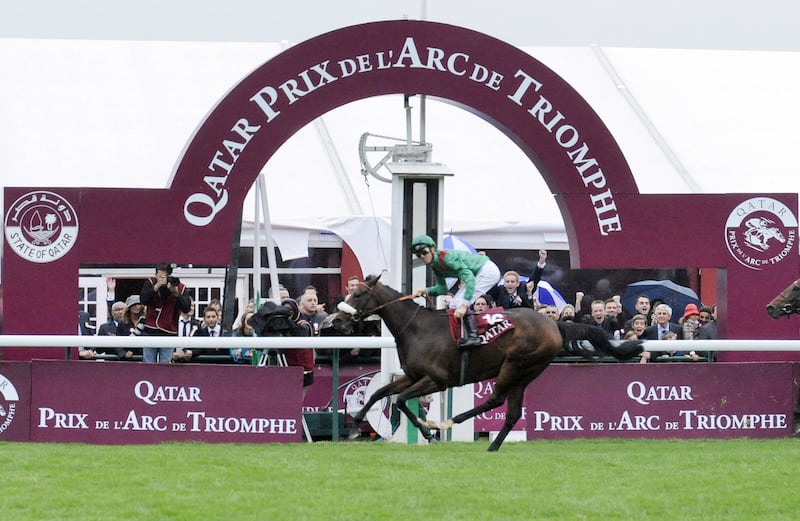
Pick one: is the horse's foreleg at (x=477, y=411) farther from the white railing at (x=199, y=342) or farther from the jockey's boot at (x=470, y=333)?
the white railing at (x=199, y=342)

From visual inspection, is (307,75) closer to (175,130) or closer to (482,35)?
(482,35)

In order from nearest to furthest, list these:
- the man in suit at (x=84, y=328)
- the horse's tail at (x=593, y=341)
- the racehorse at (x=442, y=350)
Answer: the racehorse at (x=442, y=350) < the horse's tail at (x=593, y=341) < the man in suit at (x=84, y=328)

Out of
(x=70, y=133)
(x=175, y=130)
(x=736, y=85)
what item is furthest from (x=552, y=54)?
(x=70, y=133)

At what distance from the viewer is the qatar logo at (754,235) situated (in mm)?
11984

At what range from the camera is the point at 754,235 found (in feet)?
39.4

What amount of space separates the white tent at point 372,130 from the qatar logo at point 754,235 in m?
4.56

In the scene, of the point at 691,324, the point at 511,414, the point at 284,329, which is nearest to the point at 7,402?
the point at 284,329

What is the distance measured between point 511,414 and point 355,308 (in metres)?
1.36

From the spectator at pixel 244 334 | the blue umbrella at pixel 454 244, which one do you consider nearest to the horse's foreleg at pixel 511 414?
the spectator at pixel 244 334

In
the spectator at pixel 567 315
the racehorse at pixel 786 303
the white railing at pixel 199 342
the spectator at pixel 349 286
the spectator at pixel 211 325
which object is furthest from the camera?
the spectator at pixel 567 315

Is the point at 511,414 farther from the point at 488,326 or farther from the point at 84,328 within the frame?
the point at 84,328

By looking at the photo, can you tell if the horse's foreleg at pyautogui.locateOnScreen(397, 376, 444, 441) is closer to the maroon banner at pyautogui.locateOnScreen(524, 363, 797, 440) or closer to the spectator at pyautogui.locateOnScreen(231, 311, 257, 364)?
the maroon banner at pyautogui.locateOnScreen(524, 363, 797, 440)

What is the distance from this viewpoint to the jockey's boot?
1011 centimetres

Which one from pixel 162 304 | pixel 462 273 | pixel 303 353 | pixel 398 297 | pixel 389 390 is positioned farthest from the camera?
pixel 162 304
